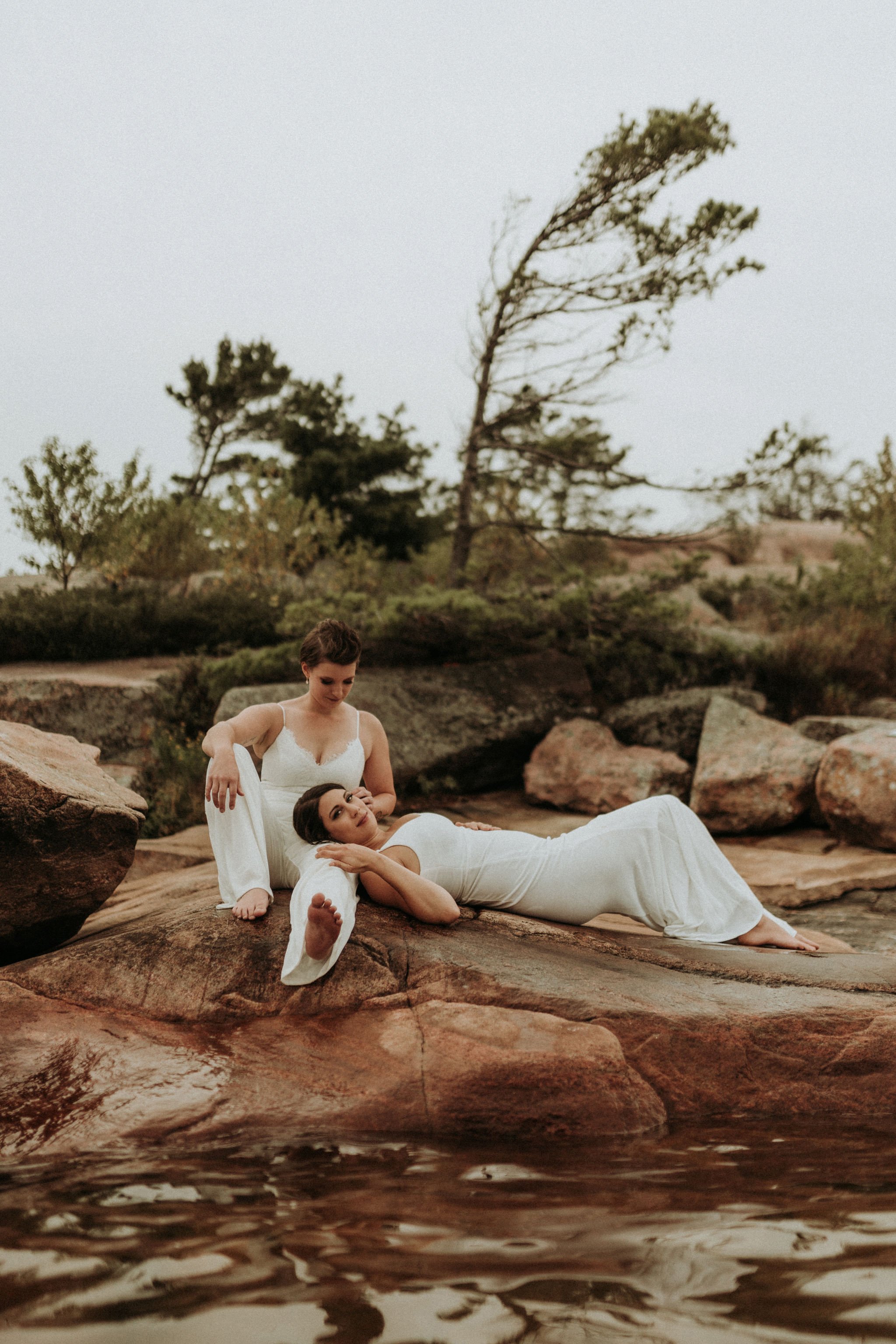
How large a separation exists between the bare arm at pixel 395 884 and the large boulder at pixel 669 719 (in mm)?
6037

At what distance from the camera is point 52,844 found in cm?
465

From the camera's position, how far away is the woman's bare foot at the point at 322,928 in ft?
13.1

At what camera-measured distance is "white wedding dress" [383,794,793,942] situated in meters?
5.06

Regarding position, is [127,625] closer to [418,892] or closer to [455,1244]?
[418,892]

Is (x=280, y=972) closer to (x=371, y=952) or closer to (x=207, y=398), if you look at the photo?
(x=371, y=952)

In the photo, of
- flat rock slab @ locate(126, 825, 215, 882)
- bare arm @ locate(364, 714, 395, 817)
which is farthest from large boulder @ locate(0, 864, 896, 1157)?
flat rock slab @ locate(126, 825, 215, 882)

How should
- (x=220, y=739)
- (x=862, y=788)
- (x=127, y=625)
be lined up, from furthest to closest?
(x=127, y=625), (x=862, y=788), (x=220, y=739)

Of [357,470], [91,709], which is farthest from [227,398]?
[91,709]

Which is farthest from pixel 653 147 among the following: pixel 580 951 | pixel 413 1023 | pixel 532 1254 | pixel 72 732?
pixel 532 1254

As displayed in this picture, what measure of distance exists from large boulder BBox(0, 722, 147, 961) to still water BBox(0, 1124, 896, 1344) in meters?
1.53

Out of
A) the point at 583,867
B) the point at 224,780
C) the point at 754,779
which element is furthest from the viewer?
the point at 754,779

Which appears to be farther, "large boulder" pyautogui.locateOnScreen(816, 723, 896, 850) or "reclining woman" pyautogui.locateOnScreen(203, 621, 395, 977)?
"large boulder" pyautogui.locateOnScreen(816, 723, 896, 850)

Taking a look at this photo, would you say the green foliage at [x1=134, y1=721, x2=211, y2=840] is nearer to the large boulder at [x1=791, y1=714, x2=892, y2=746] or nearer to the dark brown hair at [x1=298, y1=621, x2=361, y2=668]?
the dark brown hair at [x1=298, y1=621, x2=361, y2=668]

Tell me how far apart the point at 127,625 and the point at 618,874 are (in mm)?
9831
